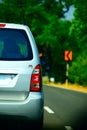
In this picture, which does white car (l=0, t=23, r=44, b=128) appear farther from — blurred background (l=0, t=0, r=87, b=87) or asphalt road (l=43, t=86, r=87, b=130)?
blurred background (l=0, t=0, r=87, b=87)

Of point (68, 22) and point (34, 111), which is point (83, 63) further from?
point (34, 111)

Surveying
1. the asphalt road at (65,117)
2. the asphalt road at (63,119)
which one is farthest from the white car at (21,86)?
the asphalt road at (65,117)

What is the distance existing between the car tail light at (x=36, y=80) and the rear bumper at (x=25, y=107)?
8cm

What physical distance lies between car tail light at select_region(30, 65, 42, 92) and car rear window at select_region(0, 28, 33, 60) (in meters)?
0.27

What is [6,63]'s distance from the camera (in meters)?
8.43

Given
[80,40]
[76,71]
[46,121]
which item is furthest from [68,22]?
[46,121]

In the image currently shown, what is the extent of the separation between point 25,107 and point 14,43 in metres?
1.07

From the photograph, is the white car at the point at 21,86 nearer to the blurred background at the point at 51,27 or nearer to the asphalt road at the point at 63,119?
the asphalt road at the point at 63,119

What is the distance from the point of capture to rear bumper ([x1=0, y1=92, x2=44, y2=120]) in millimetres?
8391

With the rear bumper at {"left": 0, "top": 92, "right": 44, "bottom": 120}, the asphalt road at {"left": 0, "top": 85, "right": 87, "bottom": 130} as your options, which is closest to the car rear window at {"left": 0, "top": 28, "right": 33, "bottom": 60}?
the rear bumper at {"left": 0, "top": 92, "right": 44, "bottom": 120}

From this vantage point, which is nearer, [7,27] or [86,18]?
[7,27]

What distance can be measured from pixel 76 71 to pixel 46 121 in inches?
1481

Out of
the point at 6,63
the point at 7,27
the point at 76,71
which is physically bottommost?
the point at 76,71

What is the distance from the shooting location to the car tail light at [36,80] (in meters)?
8.49
